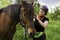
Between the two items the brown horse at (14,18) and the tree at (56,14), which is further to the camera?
the tree at (56,14)

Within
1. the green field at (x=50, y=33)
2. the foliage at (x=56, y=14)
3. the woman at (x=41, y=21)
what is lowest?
the foliage at (x=56, y=14)

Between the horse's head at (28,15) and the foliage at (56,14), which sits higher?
the horse's head at (28,15)

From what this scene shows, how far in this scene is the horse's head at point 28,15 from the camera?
5130 millimetres

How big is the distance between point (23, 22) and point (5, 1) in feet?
19.7

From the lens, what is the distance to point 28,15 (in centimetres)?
516

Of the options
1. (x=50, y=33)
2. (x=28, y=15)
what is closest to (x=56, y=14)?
(x=50, y=33)

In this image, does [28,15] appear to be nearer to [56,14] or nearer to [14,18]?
[14,18]

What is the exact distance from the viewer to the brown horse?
5.17 metres

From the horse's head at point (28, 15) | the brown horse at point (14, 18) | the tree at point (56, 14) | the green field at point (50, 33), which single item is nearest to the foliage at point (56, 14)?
the tree at point (56, 14)

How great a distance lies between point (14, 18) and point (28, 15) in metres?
0.46

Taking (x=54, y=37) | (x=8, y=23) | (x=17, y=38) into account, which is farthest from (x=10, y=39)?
(x=54, y=37)

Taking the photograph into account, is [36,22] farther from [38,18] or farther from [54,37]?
[54,37]

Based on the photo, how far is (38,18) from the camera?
5754 millimetres

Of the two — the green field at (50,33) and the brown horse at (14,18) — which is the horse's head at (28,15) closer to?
the brown horse at (14,18)
